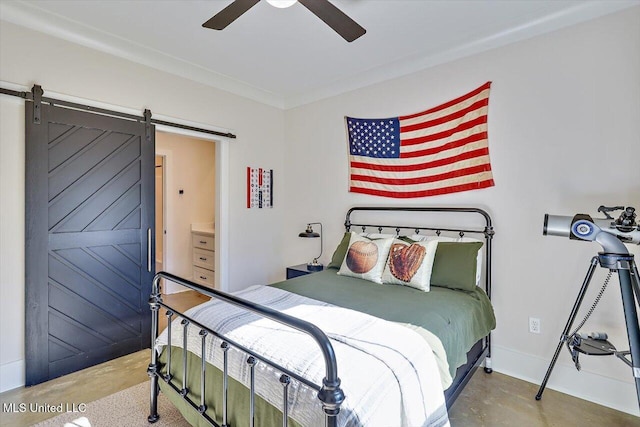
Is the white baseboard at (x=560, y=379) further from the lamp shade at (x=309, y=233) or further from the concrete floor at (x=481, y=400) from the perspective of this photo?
the lamp shade at (x=309, y=233)

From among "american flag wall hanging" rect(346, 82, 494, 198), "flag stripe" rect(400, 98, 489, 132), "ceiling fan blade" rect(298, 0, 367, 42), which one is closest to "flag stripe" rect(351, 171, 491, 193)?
"american flag wall hanging" rect(346, 82, 494, 198)

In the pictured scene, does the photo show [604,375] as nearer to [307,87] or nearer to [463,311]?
[463,311]

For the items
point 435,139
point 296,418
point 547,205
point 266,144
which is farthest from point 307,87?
point 296,418

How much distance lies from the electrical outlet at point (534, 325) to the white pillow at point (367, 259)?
1.18m

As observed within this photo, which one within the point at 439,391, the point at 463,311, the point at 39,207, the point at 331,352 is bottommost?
the point at 439,391

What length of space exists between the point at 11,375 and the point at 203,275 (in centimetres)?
259

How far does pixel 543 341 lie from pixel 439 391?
59.4 inches

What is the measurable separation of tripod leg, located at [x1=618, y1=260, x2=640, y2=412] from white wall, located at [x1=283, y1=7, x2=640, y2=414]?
1.48 feet

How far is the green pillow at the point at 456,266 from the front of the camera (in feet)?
7.75

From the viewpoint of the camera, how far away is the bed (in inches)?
46.7

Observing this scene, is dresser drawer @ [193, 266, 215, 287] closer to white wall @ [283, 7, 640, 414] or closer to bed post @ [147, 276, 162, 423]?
bed post @ [147, 276, 162, 423]

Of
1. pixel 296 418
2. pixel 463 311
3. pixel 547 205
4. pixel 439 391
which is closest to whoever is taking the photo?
pixel 296 418

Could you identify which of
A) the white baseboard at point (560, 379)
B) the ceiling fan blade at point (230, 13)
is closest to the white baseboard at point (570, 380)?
the white baseboard at point (560, 379)

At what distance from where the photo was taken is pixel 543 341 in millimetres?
2430
